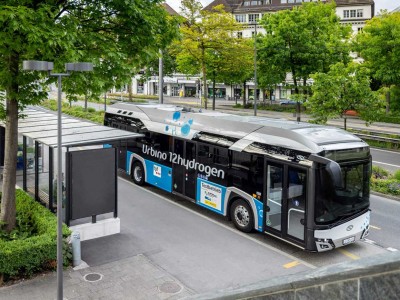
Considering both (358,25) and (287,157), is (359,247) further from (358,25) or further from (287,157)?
(358,25)

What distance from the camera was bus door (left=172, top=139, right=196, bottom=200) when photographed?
15.1 m

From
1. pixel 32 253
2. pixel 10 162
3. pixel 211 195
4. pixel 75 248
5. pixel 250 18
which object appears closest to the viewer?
pixel 32 253

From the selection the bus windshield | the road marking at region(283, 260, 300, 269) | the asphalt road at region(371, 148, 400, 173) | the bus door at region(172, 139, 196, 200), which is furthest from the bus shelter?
the asphalt road at region(371, 148, 400, 173)

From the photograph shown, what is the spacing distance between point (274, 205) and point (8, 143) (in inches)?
267

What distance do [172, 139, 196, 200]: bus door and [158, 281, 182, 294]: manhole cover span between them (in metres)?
5.35

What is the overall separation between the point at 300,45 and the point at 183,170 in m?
30.4

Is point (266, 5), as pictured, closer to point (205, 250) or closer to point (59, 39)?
point (205, 250)

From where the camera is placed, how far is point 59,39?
8883 millimetres

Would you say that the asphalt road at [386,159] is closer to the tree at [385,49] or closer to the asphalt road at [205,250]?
the tree at [385,49]

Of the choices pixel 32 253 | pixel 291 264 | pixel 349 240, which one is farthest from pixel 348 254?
pixel 32 253

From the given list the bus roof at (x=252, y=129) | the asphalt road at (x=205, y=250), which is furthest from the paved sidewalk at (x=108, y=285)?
the bus roof at (x=252, y=129)

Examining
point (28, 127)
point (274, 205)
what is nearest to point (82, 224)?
point (28, 127)

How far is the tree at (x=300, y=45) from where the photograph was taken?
4194 centimetres

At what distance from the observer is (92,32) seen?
10.8 m
